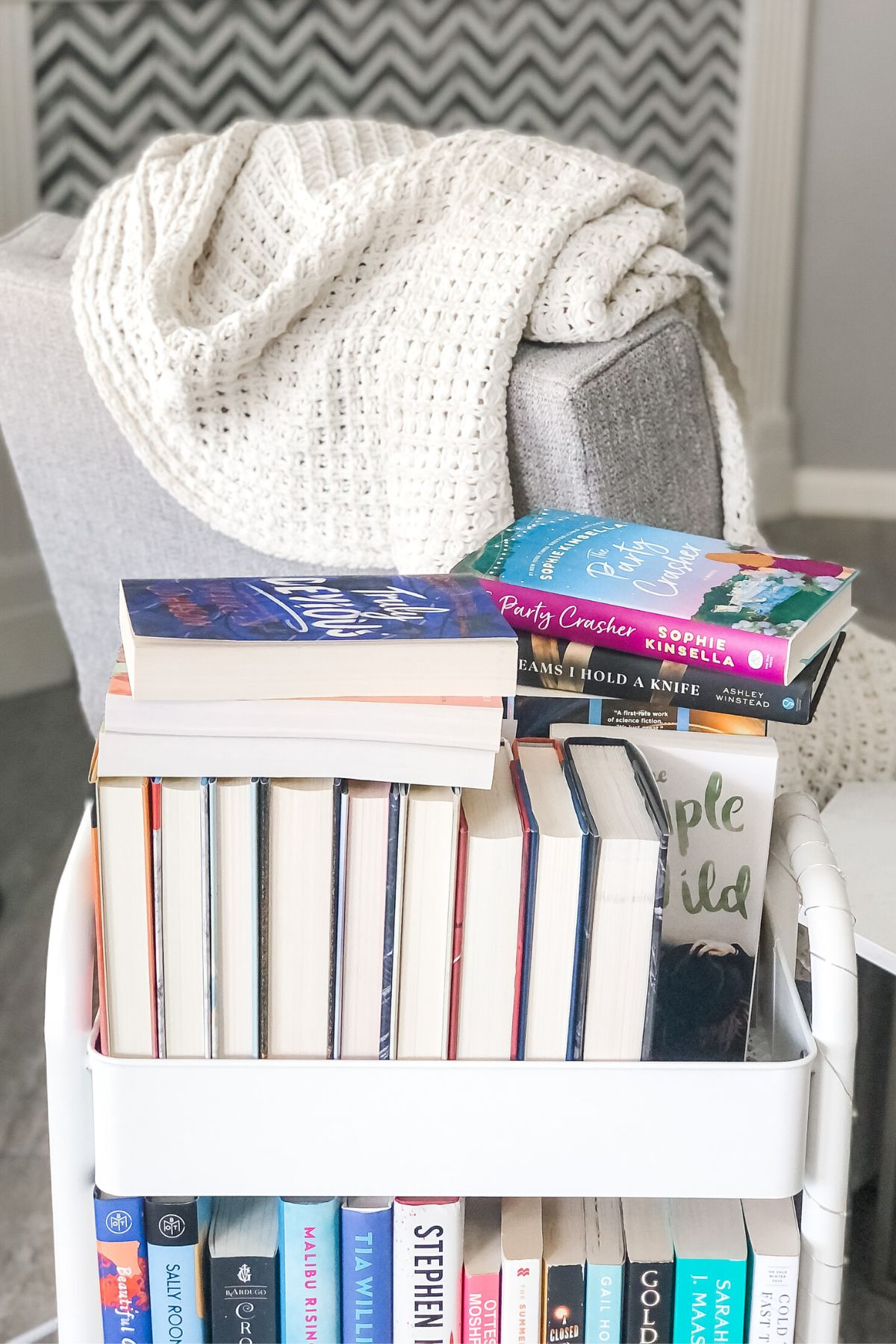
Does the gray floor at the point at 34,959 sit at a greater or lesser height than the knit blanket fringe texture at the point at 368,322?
lesser

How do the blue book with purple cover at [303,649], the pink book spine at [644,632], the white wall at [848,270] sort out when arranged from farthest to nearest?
the white wall at [848,270], the pink book spine at [644,632], the blue book with purple cover at [303,649]

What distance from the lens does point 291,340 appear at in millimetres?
1127

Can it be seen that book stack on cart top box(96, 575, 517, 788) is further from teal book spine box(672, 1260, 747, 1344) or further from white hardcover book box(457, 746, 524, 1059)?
teal book spine box(672, 1260, 747, 1344)

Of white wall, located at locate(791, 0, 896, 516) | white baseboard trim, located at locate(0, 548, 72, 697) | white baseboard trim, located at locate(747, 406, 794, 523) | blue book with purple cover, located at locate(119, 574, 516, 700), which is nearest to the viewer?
blue book with purple cover, located at locate(119, 574, 516, 700)

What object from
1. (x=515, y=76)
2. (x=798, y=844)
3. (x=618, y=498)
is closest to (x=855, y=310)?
(x=515, y=76)

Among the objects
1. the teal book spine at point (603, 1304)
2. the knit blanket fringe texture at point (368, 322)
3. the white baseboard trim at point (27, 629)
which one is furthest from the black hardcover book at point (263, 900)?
the white baseboard trim at point (27, 629)

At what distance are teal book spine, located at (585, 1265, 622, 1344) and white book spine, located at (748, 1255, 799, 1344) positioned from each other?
7 cm

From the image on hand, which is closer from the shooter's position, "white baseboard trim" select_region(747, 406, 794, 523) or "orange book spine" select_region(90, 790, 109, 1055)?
"orange book spine" select_region(90, 790, 109, 1055)

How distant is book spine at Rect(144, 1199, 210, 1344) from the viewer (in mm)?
663

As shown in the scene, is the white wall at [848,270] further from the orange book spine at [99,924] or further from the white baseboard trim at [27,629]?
the orange book spine at [99,924]

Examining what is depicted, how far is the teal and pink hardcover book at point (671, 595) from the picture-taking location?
0.69m

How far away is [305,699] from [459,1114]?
21cm

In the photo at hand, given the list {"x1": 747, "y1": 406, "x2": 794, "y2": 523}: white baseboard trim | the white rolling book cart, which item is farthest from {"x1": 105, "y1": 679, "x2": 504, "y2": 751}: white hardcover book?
{"x1": 747, "y1": 406, "x2": 794, "y2": 523}: white baseboard trim

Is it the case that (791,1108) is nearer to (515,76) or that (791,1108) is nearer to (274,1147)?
(274,1147)
